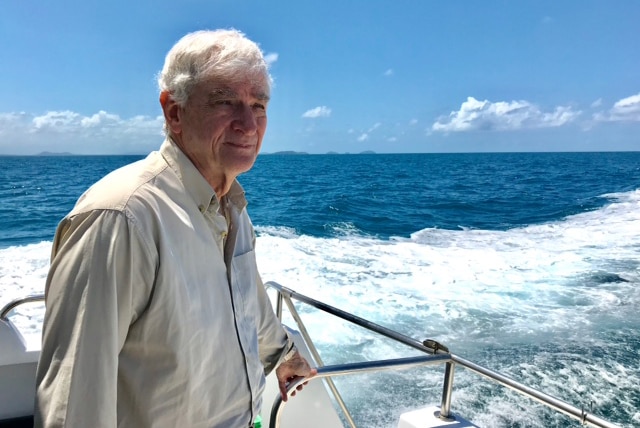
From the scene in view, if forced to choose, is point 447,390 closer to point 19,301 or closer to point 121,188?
point 121,188

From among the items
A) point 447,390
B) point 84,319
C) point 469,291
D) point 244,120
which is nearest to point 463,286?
point 469,291

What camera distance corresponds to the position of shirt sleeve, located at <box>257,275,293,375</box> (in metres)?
1.39

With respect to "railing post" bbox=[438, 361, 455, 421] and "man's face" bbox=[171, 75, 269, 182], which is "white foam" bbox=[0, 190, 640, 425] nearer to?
"man's face" bbox=[171, 75, 269, 182]

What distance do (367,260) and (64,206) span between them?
12193 millimetres

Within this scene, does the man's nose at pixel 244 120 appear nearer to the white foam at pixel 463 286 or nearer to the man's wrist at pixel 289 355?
the man's wrist at pixel 289 355

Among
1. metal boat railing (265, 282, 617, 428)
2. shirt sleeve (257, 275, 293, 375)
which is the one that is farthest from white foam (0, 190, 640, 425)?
metal boat railing (265, 282, 617, 428)

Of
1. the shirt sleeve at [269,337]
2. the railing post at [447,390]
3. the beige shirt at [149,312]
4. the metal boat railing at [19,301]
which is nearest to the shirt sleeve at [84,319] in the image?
the beige shirt at [149,312]

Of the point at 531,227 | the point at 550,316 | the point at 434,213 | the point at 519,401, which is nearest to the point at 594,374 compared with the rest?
the point at 519,401

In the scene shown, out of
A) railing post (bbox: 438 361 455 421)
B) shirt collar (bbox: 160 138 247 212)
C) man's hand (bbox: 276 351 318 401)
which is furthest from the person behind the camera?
railing post (bbox: 438 361 455 421)

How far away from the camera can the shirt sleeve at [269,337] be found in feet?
4.56

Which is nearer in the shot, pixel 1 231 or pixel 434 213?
pixel 1 231

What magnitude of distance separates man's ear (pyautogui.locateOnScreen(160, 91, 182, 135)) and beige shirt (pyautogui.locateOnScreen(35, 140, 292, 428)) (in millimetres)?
54

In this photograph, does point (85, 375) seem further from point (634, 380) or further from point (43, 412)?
point (634, 380)

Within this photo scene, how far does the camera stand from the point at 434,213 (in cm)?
1673
